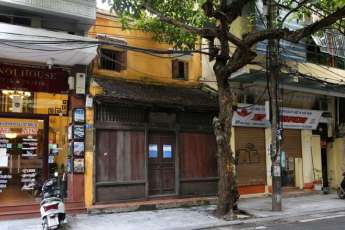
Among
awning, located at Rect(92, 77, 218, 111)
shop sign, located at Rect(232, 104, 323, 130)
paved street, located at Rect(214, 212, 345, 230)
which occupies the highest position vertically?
awning, located at Rect(92, 77, 218, 111)

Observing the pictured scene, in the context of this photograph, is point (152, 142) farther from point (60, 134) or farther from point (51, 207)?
point (51, 207)

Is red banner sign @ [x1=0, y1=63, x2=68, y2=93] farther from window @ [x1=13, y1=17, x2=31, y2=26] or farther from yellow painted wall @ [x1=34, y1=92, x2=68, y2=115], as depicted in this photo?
window @ [x1=13, y1=17, x2=31, y2=26]

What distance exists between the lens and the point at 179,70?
1638cm

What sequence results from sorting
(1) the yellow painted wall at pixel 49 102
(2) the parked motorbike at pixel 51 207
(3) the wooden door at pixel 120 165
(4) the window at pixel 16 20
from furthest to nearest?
(3) the wooden door at pixel 120 165 < (1) the yellow painted wall at pixel 49 102 < (4) the window at pixel 16 20 < (2) the parked motorbike at pixel 51 207

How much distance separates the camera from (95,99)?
13.1 m

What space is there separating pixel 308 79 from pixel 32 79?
9.58 m

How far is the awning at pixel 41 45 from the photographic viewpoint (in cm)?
1135

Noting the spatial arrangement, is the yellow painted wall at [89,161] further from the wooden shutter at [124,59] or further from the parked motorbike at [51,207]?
the parked motorbike at [51,207]

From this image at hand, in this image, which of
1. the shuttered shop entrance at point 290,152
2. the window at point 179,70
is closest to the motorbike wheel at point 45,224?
the window at point 179,70

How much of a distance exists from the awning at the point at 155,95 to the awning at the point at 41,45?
4.42 feet

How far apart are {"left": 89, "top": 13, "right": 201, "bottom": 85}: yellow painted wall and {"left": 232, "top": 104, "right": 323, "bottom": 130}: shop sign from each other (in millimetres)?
2260

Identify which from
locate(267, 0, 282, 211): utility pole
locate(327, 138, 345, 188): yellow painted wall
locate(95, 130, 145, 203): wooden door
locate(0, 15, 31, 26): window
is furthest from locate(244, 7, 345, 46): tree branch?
locate(327, 138, 345, 188): yellow painted wall

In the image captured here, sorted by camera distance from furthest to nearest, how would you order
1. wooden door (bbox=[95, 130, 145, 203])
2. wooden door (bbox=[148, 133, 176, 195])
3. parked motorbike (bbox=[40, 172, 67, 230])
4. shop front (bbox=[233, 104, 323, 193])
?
shop front (bbox=[233, 104, 323, 193]), wooden door (bbox=[148, 133, 176, 195]), wooden door (bbox=[95, 130, 145, 203]), parked motorbike (bbox=[40, 172, 67, 230])

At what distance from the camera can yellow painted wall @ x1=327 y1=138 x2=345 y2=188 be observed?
64.1 feet
